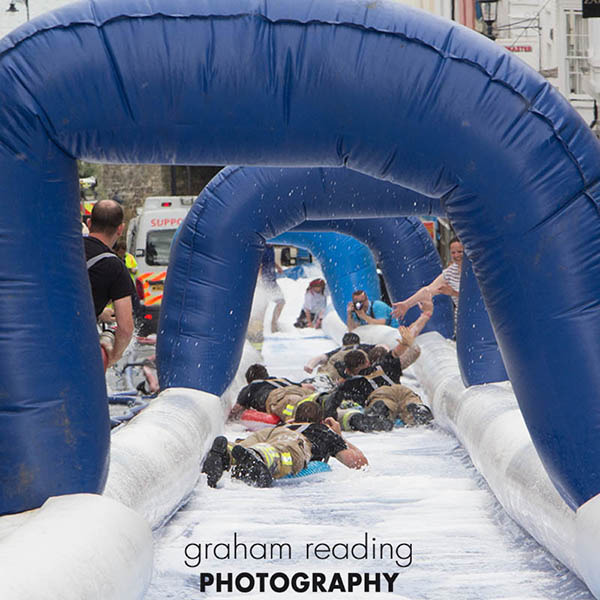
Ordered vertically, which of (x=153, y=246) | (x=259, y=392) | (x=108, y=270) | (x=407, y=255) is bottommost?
(x=153, y=246)

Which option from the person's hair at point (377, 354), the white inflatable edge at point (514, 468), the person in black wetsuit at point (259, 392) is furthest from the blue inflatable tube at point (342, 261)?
the person in black wetsuit at point (259, 392)

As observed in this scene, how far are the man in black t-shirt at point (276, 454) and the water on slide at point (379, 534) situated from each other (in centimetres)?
7

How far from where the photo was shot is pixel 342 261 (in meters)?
11.1

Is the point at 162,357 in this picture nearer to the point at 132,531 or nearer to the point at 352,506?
the point at 352,506

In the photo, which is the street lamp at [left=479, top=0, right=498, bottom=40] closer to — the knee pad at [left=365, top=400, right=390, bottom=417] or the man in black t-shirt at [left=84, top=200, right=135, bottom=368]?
the knee pad at [left=365, top=400, right=390, bottom=417]

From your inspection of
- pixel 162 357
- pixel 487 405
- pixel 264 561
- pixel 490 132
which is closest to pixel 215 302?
pixel 162 357

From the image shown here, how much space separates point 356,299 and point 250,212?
14.0ft

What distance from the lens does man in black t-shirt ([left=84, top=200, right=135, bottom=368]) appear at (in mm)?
4242

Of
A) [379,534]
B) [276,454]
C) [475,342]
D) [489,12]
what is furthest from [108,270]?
[489,12]

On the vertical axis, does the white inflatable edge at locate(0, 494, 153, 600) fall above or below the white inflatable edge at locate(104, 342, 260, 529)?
above

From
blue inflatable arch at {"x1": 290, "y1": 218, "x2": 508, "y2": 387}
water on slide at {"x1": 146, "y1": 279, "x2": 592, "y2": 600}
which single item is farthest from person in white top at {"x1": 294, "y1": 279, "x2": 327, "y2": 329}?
water on slide at {"x1": 146, "y1": 279, "x2": 592, "y2": 600}

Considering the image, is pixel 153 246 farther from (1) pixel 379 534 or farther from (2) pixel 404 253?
(1) pixel 379 534

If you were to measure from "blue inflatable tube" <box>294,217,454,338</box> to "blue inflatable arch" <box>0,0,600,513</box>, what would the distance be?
216 inches

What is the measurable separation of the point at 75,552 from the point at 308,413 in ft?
10.3
